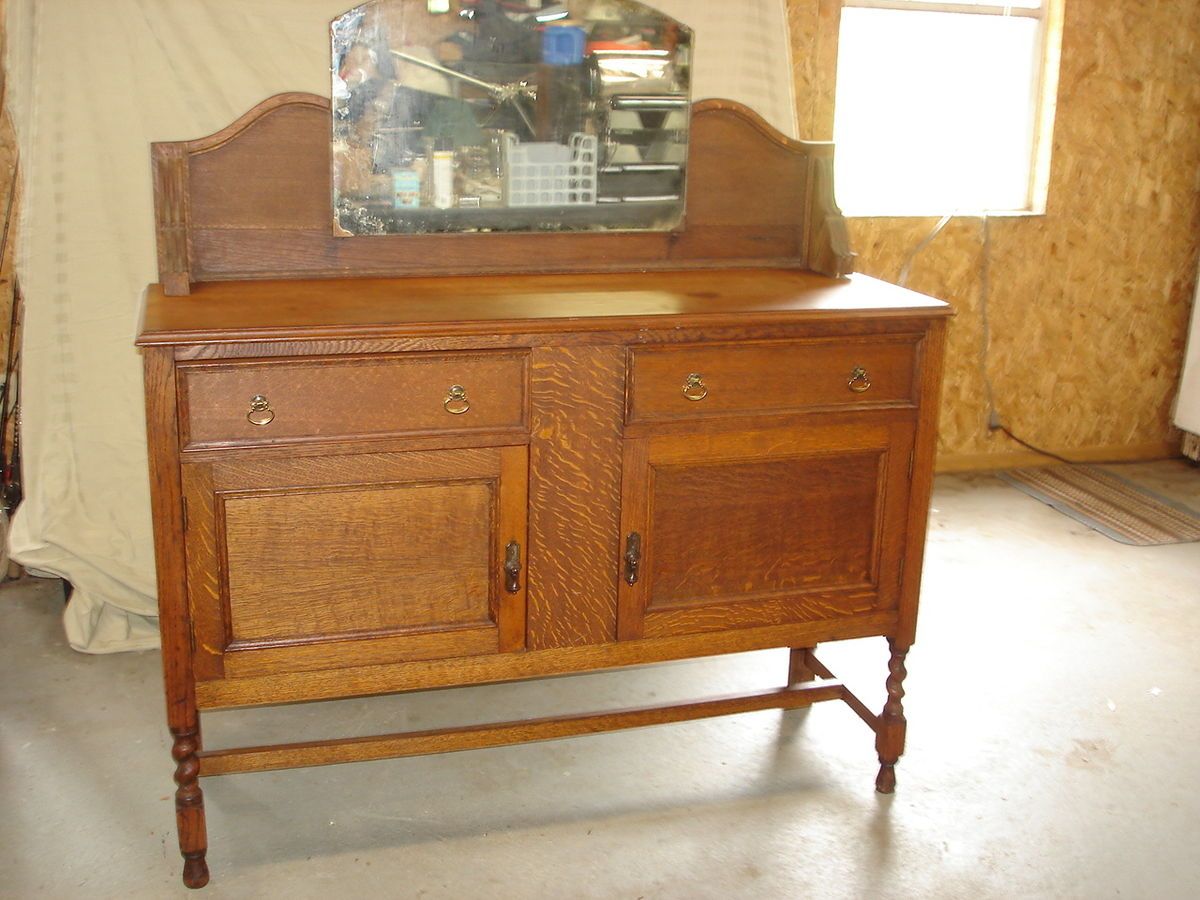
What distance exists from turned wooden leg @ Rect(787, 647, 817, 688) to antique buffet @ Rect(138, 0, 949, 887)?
0.62 feet

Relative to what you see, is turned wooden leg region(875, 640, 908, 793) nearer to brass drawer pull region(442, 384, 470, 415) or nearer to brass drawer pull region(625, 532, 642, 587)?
brass drawer pull region(625, 532, 642, 587)

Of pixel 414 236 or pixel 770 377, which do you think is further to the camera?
pixel 414 236

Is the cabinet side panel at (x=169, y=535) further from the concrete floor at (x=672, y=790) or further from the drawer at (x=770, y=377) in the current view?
the drawer at (x=770, y=377)

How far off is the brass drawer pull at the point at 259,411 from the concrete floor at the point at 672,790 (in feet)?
2.52

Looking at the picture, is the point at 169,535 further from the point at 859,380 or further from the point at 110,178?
the point at 859,380

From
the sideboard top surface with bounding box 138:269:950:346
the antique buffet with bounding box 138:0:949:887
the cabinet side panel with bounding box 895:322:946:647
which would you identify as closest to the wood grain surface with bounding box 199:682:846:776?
the antique buffet with bounding box 138:0:949:887

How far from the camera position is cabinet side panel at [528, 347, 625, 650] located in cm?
206

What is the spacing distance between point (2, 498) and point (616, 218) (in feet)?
5.54

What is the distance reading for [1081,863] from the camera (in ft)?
7.18

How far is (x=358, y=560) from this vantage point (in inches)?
80.2

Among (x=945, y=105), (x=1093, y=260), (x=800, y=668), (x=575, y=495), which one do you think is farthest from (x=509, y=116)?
(x=1093, y=260)

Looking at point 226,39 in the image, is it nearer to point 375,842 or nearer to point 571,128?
point 571,128

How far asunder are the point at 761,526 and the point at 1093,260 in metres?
2.49

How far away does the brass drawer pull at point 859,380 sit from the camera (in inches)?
86.7
